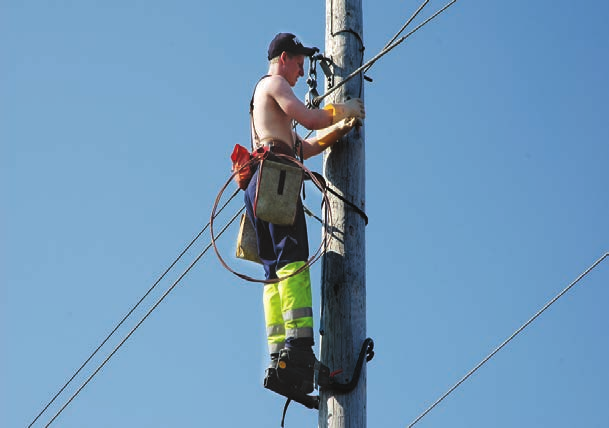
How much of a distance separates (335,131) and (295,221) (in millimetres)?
617

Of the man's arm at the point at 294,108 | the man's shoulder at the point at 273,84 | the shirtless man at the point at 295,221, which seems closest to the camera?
the shirtless man at the point at 295,221

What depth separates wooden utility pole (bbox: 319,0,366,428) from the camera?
209 inches

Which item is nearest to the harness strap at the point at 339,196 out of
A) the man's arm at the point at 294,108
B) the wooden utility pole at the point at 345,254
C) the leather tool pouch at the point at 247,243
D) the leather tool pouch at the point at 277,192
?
the wooden utility pole at the point at 345,254

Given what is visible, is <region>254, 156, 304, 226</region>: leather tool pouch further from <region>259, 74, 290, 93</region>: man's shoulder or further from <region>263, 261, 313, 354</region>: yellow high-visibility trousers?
<region>259, 74, 290, 93</region>: man's shoulder

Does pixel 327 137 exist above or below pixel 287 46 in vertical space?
below

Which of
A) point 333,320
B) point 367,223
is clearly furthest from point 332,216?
point 333,320

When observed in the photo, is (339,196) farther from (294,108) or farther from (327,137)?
(294,108)

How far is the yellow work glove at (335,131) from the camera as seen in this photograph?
18.9 feet

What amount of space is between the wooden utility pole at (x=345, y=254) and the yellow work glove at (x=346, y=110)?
92 mm

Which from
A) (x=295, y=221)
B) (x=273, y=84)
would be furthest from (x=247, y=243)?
(x=273, y=84)

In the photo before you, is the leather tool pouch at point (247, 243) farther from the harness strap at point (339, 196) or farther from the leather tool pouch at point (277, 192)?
the harness strap at point (339, 196)

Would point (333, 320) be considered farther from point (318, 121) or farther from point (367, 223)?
point (318, 121)

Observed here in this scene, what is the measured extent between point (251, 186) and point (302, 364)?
3.21ft

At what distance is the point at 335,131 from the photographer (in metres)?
5.83
